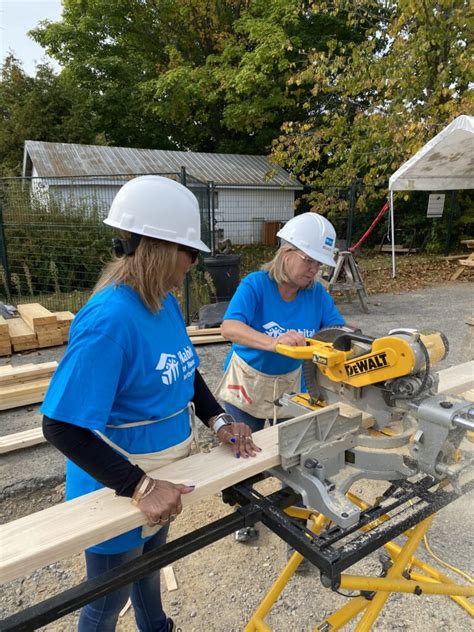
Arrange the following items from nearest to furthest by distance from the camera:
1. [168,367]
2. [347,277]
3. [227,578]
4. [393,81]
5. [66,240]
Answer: [168,367] → [227,578] → [347,277] → [66,240] → [393,81]

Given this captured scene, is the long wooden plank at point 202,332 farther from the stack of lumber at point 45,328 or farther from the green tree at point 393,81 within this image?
the green tree at point 393,81

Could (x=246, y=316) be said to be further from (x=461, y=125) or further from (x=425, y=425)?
(x=461, y=125)

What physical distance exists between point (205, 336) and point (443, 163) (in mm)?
6438

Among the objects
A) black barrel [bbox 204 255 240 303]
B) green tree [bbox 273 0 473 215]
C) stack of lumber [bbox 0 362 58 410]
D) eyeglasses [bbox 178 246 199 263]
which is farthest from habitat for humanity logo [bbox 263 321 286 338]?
green tree [bbox 273 0 473 215]

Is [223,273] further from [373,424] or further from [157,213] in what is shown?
[157,213]

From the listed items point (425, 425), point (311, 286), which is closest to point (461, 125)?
point (311, 286)

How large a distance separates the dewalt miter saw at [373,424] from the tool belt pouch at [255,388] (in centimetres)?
76

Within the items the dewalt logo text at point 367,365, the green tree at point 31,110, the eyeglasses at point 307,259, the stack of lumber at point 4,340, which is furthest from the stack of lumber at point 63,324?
the green tree at point 31,110

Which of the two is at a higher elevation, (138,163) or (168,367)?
(138,163)

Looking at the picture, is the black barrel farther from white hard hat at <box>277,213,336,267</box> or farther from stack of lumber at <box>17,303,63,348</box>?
white hard hat at <box>277,213,336,267</box>

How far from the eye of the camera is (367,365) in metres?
1.47

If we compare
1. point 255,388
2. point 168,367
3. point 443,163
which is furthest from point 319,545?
point 443,163

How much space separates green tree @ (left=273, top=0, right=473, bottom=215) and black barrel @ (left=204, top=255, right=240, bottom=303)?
4.26m

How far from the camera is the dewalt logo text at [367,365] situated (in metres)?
1.43
